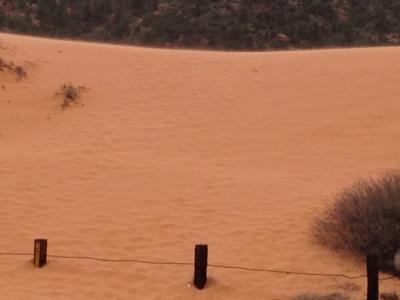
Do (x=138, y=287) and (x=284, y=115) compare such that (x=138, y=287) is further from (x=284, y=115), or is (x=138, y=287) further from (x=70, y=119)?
(x=284, y=115)

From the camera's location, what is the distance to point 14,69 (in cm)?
1798

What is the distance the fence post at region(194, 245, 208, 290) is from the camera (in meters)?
8.99

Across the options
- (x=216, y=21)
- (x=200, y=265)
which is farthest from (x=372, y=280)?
(x=216, y=21)

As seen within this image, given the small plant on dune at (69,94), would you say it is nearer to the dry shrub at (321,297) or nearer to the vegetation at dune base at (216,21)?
the dry shrub at (321,297)

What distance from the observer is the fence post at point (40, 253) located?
9.57 m

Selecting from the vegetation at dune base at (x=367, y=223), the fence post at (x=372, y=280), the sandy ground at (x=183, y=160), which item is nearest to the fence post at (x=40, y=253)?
the sandy ground at (x=183, y=160)

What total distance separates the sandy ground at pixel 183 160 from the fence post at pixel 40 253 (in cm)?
16

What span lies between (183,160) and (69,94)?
12.5 ft

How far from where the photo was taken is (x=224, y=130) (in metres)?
16.0

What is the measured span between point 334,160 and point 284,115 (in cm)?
269

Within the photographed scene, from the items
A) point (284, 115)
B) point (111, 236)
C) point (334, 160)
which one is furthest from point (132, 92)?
point (111, 236)

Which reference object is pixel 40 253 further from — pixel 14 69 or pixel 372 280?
pixel 14 69

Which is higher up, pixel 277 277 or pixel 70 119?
pixel 70 119

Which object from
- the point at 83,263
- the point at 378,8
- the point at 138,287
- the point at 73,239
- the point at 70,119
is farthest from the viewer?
the point at 378,8
